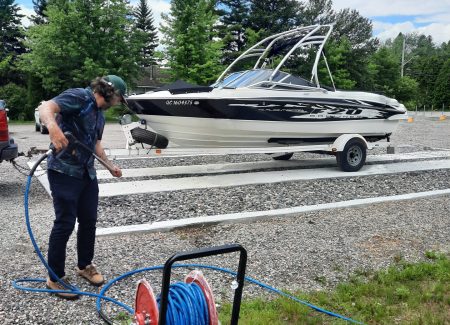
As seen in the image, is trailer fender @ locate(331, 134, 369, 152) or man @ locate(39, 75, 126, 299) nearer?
man @ locate(39, 75, 126, 299)

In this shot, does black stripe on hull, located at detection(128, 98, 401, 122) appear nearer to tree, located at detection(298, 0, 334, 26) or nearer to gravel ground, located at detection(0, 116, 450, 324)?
gravel ground, located at detection(0, 116, 450, 324)

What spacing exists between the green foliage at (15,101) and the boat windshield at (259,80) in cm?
3053

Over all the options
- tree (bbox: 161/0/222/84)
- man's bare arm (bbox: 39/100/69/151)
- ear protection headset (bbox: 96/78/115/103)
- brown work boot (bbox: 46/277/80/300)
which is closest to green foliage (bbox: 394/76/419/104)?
tree (bbox: 161/0/222/84)

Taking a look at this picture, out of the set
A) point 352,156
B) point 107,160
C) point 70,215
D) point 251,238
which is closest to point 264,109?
point 352,156

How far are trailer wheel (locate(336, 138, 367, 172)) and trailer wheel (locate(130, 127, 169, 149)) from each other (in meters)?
3.82

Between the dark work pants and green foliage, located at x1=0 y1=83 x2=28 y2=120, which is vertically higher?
green foliage, located at x1=0 y1=83 x2=28 y2=120

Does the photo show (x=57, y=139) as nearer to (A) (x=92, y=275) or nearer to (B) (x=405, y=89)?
(A) (x=92, y=275)

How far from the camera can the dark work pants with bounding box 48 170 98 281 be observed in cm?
356

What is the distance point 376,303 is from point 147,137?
539 centimetres

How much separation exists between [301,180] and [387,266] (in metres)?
3.94

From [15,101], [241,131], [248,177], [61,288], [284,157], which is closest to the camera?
[61,288]

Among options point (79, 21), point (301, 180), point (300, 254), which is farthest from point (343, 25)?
point (300, 254)

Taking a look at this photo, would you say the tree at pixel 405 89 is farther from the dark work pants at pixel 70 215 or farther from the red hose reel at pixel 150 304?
the red hose reel at pixel 150 304

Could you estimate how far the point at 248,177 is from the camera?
8.52 metres
